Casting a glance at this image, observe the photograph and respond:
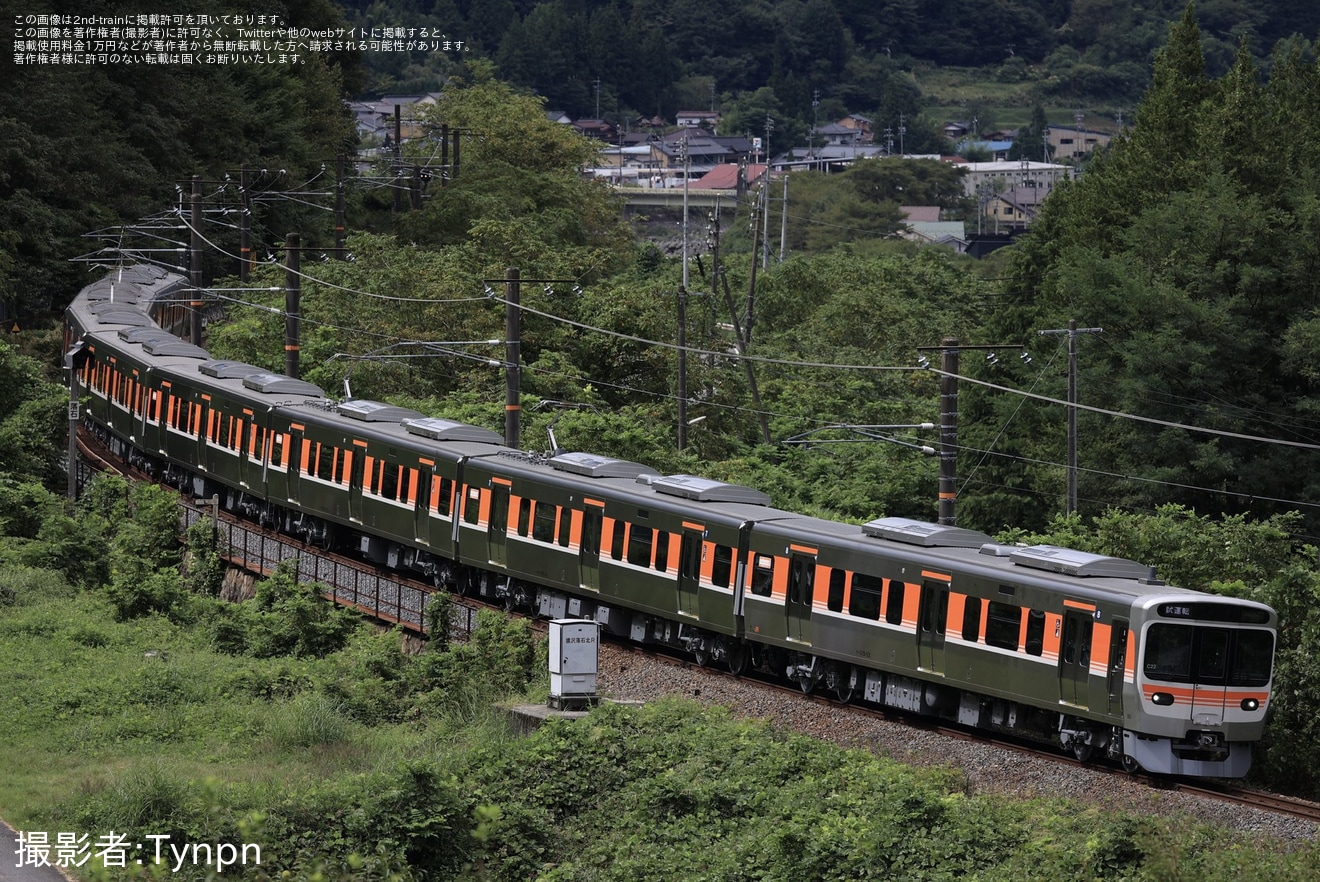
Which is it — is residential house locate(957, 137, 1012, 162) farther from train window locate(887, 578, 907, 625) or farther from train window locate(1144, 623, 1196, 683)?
train window locate(1144, 623, 1196, 683)

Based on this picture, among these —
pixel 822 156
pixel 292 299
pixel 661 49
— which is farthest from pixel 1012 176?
pixel 292 299

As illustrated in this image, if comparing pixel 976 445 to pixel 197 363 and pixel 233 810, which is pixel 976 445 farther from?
pixel 233 810

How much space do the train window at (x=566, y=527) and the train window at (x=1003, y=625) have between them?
7.50 metres

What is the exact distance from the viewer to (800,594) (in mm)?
21156

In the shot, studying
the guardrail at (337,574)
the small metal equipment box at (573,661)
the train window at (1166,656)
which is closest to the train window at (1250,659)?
the train window at (1166,656)

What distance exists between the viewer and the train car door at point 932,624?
1944cm

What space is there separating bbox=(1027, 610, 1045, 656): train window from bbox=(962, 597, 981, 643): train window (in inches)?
28.8

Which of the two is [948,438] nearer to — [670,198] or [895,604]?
[895,604]

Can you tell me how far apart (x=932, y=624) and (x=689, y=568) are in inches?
162

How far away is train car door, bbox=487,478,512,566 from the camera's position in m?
25.9

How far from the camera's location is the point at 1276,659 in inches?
728

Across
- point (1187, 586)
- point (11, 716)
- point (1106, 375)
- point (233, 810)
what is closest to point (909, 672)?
point (1187, 586)

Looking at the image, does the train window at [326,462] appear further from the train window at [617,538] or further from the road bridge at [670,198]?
the road bridge at [670,198]

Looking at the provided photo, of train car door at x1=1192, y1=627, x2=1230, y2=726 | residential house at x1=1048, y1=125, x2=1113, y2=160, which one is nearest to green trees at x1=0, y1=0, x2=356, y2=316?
train car door at x1=1192, y1=627, x2=1230, y2=726
